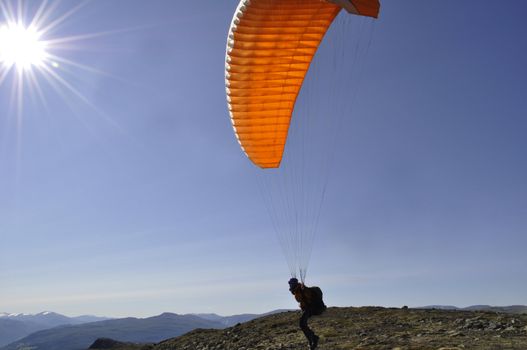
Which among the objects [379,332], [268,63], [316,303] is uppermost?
[268,63]

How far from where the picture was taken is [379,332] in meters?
17.8

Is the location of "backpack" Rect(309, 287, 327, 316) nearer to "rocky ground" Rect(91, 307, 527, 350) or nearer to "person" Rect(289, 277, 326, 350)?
"person" Rect(289, 277, 326, 350)

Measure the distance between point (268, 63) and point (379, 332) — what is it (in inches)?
417

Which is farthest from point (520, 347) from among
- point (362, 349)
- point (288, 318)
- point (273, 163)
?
point (288, 318)

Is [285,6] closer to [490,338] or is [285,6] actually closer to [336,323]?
[490,338]

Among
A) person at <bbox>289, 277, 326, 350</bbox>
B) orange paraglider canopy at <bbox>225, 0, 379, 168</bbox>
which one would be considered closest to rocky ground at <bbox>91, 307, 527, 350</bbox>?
person at <bbox>289, 277, 326, 350</bbox>

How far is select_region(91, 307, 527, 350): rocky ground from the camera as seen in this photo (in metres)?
13.5

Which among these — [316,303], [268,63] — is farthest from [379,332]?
[268,63]

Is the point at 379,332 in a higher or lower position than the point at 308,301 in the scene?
lower

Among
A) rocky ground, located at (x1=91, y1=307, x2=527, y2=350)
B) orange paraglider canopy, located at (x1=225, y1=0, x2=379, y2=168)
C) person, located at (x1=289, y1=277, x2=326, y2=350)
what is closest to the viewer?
rocky ground, located at (x1=91, y1=307, x2=527, y2=350)

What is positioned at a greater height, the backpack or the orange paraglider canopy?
the orange paraglider canopy

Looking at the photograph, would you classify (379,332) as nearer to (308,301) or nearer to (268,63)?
(308,301)

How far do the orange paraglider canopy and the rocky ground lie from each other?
745cm

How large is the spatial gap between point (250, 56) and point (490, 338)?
445 inches
